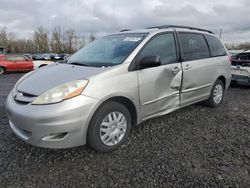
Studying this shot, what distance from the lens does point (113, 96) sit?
2.79m

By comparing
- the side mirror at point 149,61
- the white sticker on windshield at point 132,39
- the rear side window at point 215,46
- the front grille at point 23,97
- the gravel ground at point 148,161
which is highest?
the white sticker on windshield at point 132,39

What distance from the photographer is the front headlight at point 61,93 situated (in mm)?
2490

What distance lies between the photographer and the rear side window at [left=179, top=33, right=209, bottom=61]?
3930 mm

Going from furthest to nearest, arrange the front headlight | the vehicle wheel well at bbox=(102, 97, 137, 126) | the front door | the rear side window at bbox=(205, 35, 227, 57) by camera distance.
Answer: the rear side window at bbox=(205, 35, 227, 57), the front door, the vehicle wheel well at bbox=(102, 97, 137, 126), the front headlight

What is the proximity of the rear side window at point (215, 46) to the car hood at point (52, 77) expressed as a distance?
9.30ft

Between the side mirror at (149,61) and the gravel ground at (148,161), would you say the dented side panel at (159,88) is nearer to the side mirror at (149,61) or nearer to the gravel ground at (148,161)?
the side mirror at (149,61)

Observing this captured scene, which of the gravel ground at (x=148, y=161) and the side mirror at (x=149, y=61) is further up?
the side mirror at (x=149, y=61)

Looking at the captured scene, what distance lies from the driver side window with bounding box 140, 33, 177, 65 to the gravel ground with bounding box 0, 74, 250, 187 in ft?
3.80

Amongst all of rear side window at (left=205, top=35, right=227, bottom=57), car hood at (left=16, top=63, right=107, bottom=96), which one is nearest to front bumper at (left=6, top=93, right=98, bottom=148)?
car hood at (left=16, top=63, right=107, bottom=96)

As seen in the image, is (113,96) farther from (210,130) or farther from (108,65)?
(210,130)

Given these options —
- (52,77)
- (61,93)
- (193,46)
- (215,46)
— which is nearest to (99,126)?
(61,93)

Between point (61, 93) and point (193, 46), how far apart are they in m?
2.75

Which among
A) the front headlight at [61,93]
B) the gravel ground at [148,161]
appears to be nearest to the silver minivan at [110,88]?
the front headlight at [61,93]

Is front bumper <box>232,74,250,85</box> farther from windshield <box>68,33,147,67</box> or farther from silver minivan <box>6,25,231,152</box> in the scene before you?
windshield <box>68,33,147,67</box>
